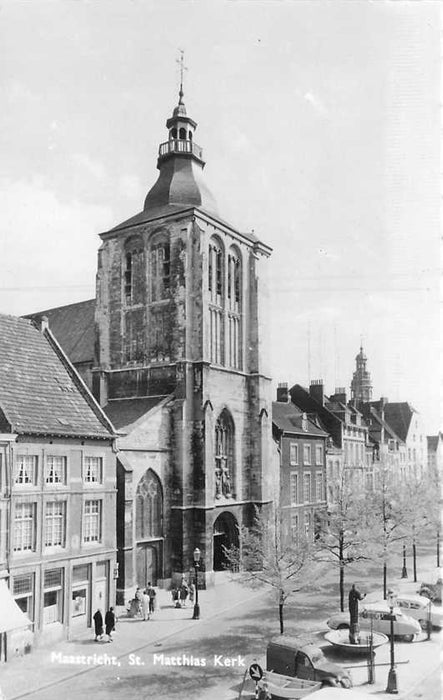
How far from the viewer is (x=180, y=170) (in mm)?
41656

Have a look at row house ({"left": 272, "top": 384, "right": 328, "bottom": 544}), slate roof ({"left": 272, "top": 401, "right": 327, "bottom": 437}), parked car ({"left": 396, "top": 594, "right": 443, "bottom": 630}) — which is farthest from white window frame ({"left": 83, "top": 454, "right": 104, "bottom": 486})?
slate roof ({"left": 272, "top": 401, "right": 327, "bottom": 437})

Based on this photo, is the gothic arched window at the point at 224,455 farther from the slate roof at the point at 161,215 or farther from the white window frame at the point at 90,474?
the white window frame at the point at 90,474

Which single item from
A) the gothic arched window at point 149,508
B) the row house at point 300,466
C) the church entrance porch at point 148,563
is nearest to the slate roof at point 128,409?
the gothic arched window at point 149,508

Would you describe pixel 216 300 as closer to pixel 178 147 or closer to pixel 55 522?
pixel 178 147

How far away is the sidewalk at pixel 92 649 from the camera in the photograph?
781 inches

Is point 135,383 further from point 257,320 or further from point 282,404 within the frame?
point 282,404

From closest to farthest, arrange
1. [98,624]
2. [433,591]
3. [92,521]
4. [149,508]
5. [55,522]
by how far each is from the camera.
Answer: [98,624] → [55,522] → [92,521] → [433,591] → [149,508]

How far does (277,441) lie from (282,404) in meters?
6.73

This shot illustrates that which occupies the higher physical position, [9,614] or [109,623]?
[9,614]

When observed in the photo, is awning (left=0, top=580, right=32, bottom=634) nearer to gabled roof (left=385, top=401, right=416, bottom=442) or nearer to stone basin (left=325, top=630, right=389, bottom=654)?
stone basin (left=325, top=630, right=389, bottom=654)

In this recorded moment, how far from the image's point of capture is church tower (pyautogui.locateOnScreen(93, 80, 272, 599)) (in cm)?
3531

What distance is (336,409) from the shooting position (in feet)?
191

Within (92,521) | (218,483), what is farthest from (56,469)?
(218,483)

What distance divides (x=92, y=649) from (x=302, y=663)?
8070 mm
